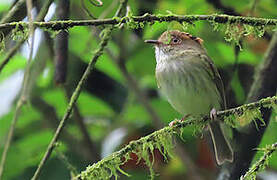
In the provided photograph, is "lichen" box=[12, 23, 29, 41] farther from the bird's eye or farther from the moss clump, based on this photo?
the bird's eye

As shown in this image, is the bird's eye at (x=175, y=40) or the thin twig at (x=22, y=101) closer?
the thin twig at (x=22, y=101)

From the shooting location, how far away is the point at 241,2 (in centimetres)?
356

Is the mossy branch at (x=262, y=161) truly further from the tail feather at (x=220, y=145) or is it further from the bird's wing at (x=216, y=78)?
the bird's wing at (x=216, y=78)

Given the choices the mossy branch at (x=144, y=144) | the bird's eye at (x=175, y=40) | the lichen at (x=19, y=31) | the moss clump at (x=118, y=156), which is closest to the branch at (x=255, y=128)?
the bird's eye at (x=175, y=40)

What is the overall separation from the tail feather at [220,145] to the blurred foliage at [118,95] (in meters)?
0.15

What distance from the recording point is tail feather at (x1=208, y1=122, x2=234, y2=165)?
3308mm

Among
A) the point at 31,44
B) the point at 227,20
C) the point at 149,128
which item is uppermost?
the point at 149,128

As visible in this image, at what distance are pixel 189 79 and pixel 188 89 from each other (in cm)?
8

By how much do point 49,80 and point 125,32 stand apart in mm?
726

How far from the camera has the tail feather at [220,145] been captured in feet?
10.9

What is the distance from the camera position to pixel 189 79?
3.71 meters

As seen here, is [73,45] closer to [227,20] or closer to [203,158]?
[203,158]

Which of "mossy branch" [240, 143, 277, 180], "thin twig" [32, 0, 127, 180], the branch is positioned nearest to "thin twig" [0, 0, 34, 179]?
"thin twig" [32, 0, 127, 180]

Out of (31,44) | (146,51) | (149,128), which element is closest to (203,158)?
(149,128)
